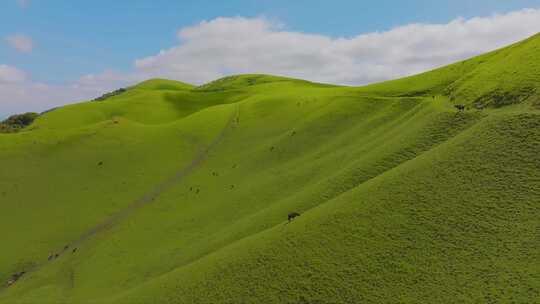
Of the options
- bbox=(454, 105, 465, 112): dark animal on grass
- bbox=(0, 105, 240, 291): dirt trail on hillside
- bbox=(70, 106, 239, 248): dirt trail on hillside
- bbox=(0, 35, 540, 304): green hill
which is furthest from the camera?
bbox=(70, 106, 239, 248): dirt trail on hillside

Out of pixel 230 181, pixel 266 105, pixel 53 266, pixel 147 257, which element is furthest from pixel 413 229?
pixel 266 105

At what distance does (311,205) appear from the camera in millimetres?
40125

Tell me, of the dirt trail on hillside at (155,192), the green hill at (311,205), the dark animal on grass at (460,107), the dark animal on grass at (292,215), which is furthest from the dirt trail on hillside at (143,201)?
the dark animal on grass at (460,107)

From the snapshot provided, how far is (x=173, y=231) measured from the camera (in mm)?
49688

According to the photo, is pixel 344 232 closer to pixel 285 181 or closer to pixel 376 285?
pixel 376 285

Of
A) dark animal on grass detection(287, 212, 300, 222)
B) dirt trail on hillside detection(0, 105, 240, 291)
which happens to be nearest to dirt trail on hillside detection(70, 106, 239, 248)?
dirt trail on hillside detection(0, 105, 240, 291)

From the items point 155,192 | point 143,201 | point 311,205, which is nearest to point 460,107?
point 311,205

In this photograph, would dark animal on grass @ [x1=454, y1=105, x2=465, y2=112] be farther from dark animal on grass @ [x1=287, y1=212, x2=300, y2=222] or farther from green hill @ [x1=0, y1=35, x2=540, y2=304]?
dark animal on grass @ [x1=287, y1=212, x2=300, y2=222]

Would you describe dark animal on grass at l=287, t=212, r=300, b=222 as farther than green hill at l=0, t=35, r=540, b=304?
Yes

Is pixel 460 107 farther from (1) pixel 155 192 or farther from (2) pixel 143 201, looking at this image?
(2) pixel 143 201

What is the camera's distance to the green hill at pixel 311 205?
1029 inches

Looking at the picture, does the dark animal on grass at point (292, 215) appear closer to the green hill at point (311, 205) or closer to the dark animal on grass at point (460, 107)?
the green hill at point (311, 205)

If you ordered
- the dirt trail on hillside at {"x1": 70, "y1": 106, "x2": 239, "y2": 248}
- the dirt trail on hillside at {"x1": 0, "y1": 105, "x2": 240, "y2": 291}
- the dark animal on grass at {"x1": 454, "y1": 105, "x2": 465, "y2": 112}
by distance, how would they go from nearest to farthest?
the dark animal on grass at {"x1": 454, "y1": 105, "x2": 465, "y2": 112}, the dirt trail on hillside at {"x1": 0, "y1": 105, "x2": 240, "y2": 291}, the dirt trail on hillside at {"x1": 70, "y1": 106, "x2": 239, "y2": 248}

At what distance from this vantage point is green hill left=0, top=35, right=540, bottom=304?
2612 cm
